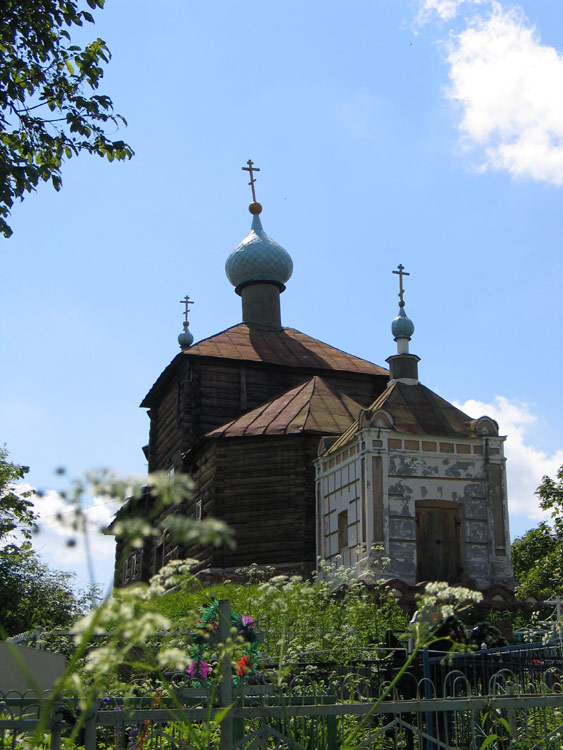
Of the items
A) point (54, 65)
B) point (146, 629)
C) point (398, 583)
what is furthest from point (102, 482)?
point (398, 583)

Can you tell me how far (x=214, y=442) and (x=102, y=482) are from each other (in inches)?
767

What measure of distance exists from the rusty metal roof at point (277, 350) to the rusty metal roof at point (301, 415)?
2.52 metres

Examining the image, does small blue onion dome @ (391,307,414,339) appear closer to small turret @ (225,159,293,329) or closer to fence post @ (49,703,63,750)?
small turret @ (225,159,293,329)

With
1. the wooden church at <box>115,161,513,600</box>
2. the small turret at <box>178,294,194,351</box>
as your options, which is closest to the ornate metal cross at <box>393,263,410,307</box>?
the wooden church at <box>115,161,513,600</box>

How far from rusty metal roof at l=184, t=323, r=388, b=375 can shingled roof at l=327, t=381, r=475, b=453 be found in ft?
23.4

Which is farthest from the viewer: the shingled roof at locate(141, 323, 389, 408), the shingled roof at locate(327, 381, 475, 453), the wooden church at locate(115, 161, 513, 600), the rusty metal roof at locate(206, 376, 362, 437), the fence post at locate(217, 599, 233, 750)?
the shingled roof at locate(141, 323, 389, 408)

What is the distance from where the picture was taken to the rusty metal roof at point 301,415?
21.1 metres

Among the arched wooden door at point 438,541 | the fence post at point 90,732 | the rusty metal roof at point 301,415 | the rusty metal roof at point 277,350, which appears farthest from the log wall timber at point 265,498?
the fence post at point 90,732

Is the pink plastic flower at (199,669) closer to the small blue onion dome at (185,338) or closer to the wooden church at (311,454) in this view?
the wooden church at (311,454)

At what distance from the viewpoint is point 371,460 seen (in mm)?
16734

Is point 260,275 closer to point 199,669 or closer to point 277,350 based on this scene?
point 277,350

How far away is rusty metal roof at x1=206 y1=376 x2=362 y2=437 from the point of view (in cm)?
2108

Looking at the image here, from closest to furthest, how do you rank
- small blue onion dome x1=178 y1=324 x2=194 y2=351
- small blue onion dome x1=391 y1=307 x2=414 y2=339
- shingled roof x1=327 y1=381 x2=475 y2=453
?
shingled roof x1=327 y1=381 x2=475 y2=453
small blue onion dome x1=391 y1=307 x2=414 y2=339
small blue onion dome x1=178 y1=324 x2=194 y2=351

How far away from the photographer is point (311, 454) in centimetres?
2095
